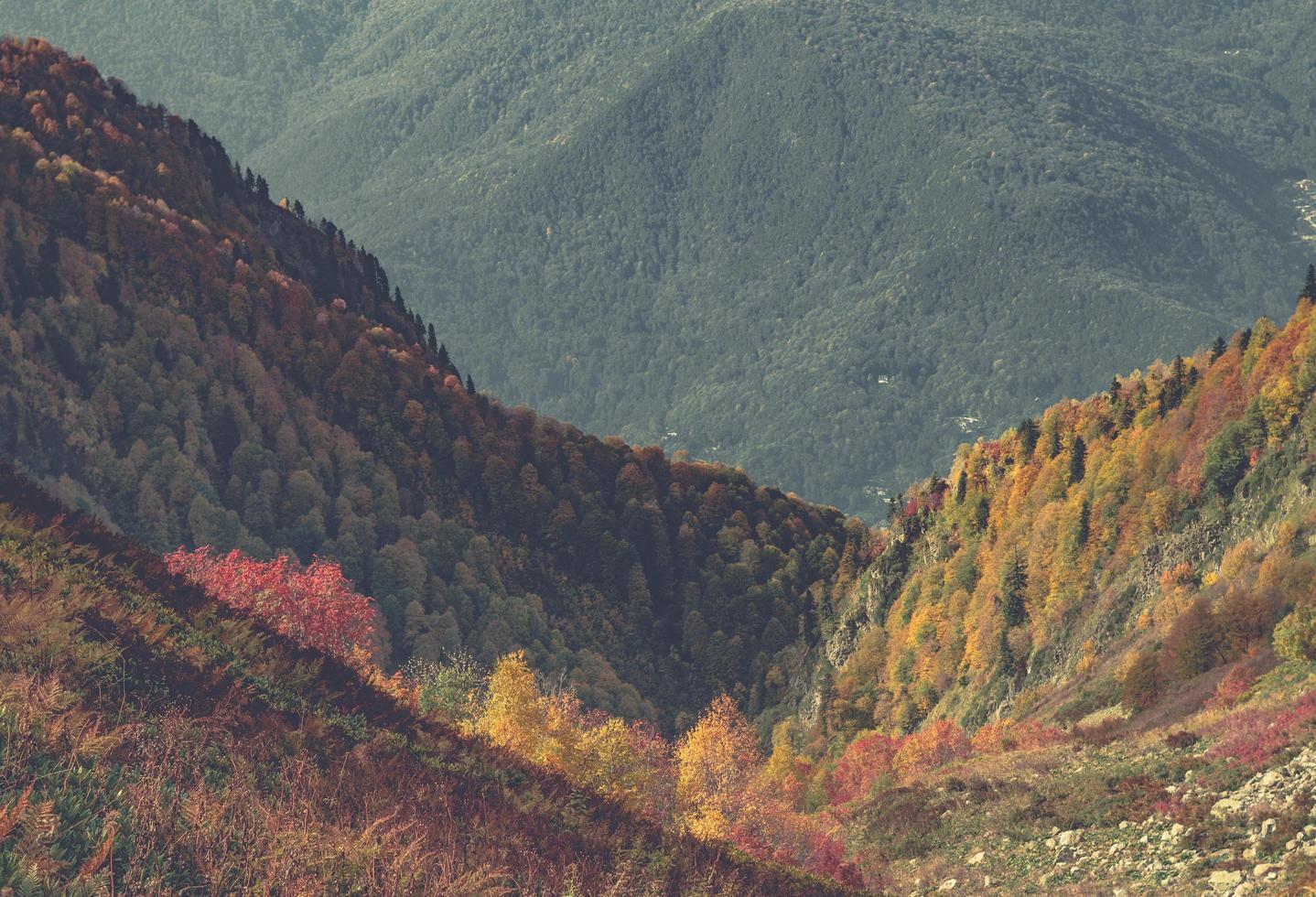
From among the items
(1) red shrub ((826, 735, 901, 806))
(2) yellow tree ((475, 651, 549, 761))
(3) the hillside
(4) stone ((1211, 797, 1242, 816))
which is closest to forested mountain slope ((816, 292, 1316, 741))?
(1) red shrub ((826, 735, 901, 806))

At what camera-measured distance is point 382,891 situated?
31000mm

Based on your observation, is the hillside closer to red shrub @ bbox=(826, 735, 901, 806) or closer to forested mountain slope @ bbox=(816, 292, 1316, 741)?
forested mountain slope @ bbox=(816, 292, 1316, 741)

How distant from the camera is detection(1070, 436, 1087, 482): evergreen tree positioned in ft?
588

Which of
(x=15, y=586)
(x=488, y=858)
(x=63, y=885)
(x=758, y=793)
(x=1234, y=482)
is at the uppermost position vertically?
(x=1234, y=482)

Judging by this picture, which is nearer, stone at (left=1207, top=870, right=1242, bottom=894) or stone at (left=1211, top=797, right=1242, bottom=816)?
stone at (left=1207, top=870, right=1242, bottom=894)

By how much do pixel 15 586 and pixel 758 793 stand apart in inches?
3545

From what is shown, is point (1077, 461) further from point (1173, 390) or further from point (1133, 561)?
point (1133, 561)

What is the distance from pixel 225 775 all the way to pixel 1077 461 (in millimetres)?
154039

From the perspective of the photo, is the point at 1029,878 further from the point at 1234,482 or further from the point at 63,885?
the point at 1234,482

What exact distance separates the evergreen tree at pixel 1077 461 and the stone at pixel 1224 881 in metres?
134

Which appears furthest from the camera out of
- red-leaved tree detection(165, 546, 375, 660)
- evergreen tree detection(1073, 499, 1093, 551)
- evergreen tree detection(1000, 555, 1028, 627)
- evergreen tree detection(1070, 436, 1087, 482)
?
evergreen tree detection(1070, 436, 1087, 482)

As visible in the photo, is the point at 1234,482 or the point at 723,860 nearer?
the point at 723,860

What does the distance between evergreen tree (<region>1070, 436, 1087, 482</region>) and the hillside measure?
436 ft

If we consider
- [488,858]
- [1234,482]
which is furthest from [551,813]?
[1234,482]
